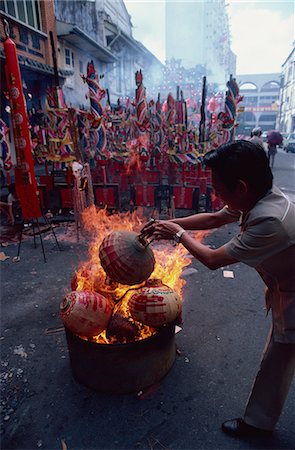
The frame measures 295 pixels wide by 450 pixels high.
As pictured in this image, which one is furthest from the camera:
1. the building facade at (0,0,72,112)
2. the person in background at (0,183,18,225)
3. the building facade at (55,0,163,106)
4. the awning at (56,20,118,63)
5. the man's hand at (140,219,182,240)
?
the building facade at (55,0,163,106)

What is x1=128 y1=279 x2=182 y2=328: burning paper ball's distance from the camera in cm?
283

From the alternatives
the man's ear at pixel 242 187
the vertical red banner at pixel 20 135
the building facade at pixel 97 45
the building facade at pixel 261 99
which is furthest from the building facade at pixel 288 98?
the man's ear at pixel 242 187

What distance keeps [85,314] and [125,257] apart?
0.63 metres

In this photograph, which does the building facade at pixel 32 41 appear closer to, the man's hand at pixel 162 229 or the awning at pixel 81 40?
the awning at pixel 81 40

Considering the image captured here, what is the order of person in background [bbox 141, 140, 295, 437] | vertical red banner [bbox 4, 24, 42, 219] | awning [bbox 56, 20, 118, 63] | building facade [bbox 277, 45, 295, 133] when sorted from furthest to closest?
building facade [bbox 277, 45, 295, 133] → awning [bbox 56, 20, 118, 63] → vertical red banner [bbox 4, 24, 42, 219] → person in background [bbox 141, 140, 295, 437]

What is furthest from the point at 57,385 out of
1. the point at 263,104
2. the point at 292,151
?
the point at 263,104

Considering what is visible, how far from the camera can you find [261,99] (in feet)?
262

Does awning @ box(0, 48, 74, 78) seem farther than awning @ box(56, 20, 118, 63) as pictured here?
No

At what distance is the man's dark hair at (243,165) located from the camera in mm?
1904

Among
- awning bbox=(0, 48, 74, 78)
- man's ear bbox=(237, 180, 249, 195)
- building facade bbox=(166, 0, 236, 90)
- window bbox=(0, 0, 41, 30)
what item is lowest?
man's ear bbox=(237, 180, 249, 195)

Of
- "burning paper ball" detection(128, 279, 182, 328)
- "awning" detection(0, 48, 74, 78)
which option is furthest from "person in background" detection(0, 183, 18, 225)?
"awning" detection(0, 48, 74, 78)

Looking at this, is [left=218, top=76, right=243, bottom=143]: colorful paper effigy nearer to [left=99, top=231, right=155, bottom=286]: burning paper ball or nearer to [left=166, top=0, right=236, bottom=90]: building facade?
[left=99, top=231, right=155, bottom=286]: burning paper ball

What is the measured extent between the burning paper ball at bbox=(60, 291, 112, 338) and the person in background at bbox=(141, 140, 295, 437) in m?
1.01

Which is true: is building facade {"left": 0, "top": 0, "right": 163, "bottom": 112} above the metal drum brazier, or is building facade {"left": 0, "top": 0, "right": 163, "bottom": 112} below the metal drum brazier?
above
